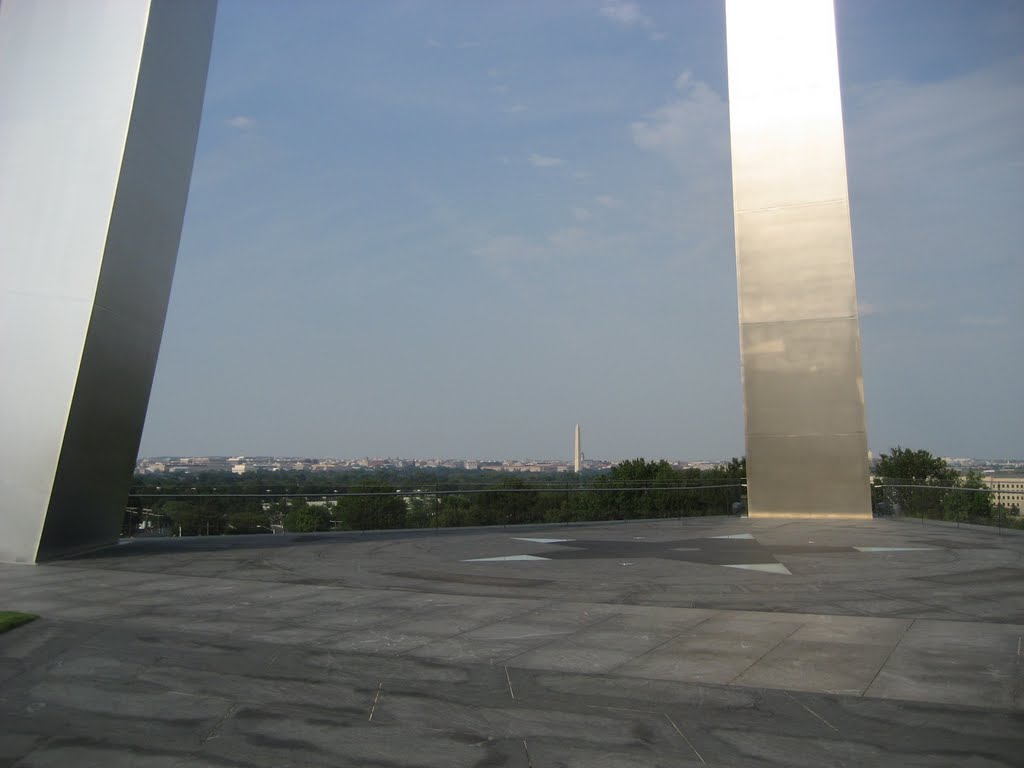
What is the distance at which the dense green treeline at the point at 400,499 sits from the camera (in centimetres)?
1336

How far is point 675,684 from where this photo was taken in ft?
14.0

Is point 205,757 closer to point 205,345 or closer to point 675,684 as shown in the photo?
point 675,684

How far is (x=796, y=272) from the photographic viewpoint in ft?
54.4

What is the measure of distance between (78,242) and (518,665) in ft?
26.3

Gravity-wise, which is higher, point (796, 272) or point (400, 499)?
point (796, 272)

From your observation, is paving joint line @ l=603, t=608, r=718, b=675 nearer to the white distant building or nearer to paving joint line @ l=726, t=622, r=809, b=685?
paving joint line @ l=726, t=622, r=809, b=685

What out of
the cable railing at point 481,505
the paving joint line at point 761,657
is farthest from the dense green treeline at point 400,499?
the paving joint line at point 761,657

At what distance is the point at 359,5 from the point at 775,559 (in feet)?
57.1

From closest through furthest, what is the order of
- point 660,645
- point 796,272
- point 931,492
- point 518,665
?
point 518,665 < point 660,645 < point 931,492 < point 796,272

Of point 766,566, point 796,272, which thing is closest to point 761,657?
point 766,566

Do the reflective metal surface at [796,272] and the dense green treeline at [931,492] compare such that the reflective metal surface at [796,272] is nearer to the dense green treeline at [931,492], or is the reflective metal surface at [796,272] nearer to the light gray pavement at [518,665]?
the dense green treeline at [931,492]

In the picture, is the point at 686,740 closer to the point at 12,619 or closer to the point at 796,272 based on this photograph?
the point at 12,619

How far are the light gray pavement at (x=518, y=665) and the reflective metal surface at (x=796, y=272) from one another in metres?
7.20

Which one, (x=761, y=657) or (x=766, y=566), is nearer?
(x=761, y=657)
